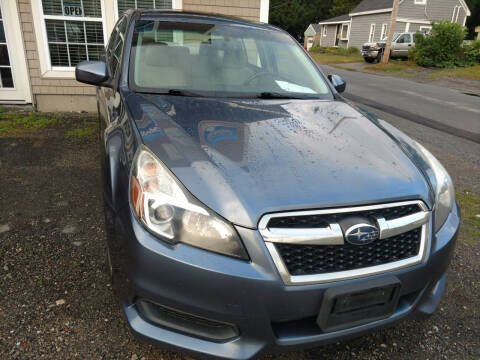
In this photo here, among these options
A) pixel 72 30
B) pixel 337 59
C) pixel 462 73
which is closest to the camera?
pixel 72 30

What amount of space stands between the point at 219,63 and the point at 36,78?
495 centimetres

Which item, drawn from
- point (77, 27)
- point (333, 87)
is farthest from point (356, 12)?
point (333, 87)

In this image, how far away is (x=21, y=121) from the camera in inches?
229

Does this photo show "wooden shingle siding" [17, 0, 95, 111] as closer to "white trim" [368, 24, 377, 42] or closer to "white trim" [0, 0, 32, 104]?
"white trim" [0, 0, 32, 104]

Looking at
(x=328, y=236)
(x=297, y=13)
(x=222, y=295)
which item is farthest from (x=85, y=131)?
(x=297, y=13)

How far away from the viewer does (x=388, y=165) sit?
181 cm

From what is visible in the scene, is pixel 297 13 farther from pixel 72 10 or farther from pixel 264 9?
pixel 72 10

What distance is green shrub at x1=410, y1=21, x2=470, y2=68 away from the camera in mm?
19406

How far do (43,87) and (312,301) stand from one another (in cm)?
653

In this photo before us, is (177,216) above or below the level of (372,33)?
above

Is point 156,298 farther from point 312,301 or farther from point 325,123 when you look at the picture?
point 325,123

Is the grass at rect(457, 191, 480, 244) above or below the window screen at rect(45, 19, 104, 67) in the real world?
below

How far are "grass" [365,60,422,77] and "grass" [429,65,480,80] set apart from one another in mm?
1078

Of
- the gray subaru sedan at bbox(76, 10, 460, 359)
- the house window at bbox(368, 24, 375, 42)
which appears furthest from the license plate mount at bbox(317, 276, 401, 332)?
the house window at bbox(368, 24, 375, 42)
